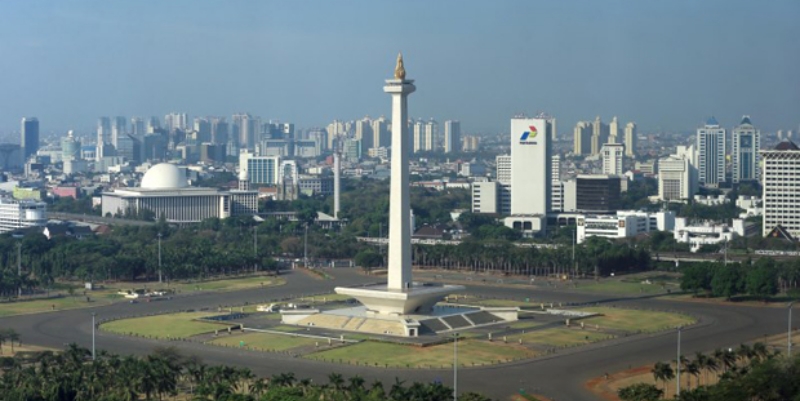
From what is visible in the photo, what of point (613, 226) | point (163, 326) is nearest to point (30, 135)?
point (613, 226)

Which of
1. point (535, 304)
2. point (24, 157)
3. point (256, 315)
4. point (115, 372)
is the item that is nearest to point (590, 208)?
point (535, 304)

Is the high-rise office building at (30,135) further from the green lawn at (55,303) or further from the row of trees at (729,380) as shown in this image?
the row of trees at (729,380)

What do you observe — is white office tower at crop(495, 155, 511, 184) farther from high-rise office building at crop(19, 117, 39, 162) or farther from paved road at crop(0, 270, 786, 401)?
high-rise office building at crop(19, 117, 39, 162)

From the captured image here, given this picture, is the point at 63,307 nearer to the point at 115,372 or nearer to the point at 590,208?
the point at 115,372

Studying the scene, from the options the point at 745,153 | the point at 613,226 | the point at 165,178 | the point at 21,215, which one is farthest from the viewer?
the point at 745,153

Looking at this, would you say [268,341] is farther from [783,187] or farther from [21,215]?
[21,215]
